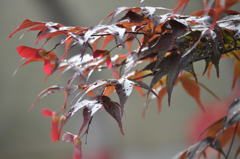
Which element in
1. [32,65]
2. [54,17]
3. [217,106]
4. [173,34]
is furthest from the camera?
[32,65]

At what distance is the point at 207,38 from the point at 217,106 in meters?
1.21

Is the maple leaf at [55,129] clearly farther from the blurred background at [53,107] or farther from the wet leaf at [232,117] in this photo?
the blurred background at [53,107]

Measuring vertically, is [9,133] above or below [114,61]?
A: below

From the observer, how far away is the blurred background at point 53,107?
2973mm

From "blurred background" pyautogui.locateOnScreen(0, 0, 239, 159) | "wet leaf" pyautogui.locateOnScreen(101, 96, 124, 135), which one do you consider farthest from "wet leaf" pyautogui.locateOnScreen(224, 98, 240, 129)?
"blurred background" pyautogui.locateOnScreen(0, 0, 239, 159)

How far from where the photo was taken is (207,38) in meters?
0.55

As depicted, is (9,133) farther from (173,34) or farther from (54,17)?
(173,34)

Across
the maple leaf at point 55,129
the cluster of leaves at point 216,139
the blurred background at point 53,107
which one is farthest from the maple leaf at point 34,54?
the blurred background at point 53,107

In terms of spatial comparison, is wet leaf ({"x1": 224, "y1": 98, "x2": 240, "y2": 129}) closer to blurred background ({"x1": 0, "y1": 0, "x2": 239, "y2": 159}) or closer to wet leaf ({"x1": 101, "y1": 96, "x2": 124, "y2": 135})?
wet leaf ({"x1": 101, "y1": 96, "x2": 124, "y2": 135})

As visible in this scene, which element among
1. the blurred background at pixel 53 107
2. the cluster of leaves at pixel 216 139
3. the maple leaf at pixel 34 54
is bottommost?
the blurred background at pixel 53 107

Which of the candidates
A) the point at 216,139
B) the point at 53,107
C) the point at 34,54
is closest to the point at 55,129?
the point at 34,54

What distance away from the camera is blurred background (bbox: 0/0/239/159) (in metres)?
2.97

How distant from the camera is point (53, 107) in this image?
3.16m

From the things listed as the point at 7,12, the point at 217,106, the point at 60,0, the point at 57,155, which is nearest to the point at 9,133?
the point at 57,155
